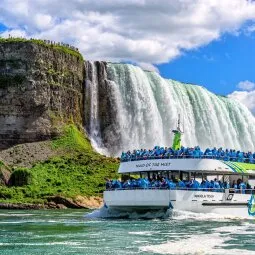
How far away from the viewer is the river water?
2516cm

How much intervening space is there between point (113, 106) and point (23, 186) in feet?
71.7

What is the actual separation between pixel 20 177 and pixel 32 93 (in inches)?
588

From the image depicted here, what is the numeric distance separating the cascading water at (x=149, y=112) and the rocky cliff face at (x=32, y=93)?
4.62 m

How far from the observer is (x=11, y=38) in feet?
258

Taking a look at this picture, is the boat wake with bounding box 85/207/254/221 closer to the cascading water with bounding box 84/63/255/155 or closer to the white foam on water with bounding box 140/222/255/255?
the white foam on water with bounding box 140/222/255/255

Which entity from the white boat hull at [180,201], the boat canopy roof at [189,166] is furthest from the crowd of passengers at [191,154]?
the white boat hull at [180,201]

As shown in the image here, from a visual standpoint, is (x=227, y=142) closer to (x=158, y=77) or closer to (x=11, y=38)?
(x=158, y=77)

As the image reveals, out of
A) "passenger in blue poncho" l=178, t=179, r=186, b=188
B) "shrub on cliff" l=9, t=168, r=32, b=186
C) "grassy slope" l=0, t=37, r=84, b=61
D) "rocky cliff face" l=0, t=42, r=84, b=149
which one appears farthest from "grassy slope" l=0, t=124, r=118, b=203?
"passenger in blue poncho" l=178, t=179, r=186, b=188

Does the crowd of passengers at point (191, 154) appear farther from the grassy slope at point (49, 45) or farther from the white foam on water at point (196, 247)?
the grassy slope at point (49, 45)

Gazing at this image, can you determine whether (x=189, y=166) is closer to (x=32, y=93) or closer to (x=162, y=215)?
(x=162, y=215)

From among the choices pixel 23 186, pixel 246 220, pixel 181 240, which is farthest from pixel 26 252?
pixel 23 186

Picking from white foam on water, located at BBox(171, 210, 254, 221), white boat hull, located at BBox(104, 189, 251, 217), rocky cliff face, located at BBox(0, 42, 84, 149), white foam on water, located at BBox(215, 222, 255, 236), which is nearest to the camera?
white foam on water, located at BBox(215, 222, 255, 236)

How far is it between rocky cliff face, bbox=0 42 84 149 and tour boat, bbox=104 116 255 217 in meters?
36.5

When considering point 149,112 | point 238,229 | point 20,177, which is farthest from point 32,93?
point 238,229
